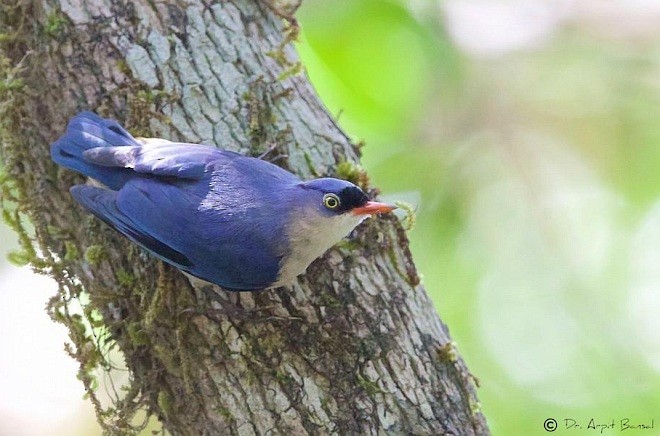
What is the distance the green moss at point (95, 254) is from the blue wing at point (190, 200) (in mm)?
156

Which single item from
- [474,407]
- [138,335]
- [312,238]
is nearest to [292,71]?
[312,238]

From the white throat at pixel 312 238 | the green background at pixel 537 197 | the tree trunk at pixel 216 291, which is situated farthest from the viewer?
the green background at pixel 537 197

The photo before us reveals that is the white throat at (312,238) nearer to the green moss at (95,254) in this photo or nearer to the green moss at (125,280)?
the green moss at (125,280)

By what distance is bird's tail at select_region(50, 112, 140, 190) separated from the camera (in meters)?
3.38

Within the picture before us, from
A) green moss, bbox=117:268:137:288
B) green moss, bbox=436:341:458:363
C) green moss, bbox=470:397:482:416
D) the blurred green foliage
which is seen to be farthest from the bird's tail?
the blurred green foliage

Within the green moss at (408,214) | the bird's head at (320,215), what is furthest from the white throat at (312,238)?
the green moss at (408,214)

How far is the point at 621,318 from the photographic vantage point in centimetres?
662

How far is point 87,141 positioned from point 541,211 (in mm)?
4643

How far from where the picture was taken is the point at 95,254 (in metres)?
3.45

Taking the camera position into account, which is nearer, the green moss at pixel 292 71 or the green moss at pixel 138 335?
the green moss at pixel 138 335

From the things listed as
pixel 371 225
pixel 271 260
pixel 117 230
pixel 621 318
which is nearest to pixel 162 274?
pixel 117 230

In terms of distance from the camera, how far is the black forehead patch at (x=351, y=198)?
3.35 m

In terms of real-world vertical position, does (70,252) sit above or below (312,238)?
below

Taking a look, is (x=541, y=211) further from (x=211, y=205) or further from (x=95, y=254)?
(x=95, y=254)
